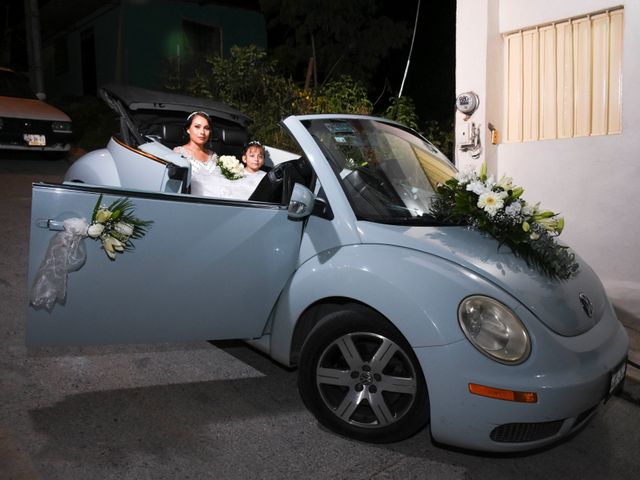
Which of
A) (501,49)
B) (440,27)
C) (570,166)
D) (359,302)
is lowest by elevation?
(359,302)

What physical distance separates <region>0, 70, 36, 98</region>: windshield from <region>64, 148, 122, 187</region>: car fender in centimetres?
665

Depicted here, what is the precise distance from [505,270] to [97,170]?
3.55 meters

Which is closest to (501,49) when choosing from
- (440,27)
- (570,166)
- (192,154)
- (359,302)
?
(570,166)

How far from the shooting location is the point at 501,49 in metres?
6.82

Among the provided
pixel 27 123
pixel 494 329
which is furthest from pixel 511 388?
pixel 27 123

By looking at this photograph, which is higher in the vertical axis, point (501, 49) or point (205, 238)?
point (501, 49)

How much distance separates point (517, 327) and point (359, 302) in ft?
2.40

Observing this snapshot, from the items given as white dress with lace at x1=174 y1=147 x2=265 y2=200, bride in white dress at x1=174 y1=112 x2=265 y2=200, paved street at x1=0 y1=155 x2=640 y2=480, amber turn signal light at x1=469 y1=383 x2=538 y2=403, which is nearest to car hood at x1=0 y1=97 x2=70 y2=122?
bride in white dress at x1=174 y1=112 x2=265 y2=200

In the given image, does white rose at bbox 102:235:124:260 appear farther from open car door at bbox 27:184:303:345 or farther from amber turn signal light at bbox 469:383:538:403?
amber turn signal light at bbox 469:383:538:403

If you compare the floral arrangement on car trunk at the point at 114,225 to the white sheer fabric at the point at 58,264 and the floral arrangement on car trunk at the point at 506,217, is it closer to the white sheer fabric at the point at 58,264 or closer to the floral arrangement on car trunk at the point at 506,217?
the white sheer fabric at the point at 58,264

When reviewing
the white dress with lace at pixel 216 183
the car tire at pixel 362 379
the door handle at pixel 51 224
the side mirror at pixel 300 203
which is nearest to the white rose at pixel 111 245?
the door handle at pixel 51 224

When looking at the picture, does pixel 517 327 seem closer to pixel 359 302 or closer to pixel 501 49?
pixel 359 302

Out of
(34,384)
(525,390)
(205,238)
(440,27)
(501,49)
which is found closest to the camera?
(525,390)

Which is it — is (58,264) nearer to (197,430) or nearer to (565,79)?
(197,430)
